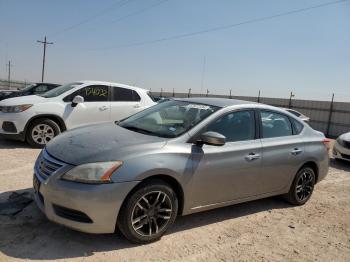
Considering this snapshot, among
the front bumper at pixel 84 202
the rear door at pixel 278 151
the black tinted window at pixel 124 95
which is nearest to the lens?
the front bumper at pixel 84 202

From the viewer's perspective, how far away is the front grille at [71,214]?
3737mm

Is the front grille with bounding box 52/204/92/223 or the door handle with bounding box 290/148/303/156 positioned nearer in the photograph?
the front grille with bounding box 52/204/92/223

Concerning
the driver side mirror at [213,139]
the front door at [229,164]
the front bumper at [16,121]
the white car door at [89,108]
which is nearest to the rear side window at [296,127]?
the front door at [229,164]

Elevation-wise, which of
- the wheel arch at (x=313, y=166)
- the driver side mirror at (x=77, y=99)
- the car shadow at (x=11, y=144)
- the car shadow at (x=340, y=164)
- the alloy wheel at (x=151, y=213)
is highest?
the driver side mirror at (x=77, y=99)

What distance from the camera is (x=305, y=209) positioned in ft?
19.6

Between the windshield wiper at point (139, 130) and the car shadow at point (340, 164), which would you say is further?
the car shadow at point (340, 164)

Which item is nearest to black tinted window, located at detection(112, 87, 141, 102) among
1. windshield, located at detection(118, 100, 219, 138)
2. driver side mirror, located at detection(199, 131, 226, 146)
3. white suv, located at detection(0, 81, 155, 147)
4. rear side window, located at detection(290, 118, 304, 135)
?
Result: white suv, located at detection(0, 81, 155, 147)

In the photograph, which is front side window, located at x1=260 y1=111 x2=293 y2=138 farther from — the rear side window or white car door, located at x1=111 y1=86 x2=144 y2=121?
white car door, located at x1=111 y1=86 x2=144 y2=121

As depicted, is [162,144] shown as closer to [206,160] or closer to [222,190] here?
[206,160]

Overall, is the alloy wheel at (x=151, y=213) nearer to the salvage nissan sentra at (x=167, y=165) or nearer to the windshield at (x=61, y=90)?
the salvage nissan sentra at (x=167, y=165)

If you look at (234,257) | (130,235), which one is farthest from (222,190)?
(130,235)

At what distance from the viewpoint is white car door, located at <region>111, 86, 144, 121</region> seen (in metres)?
9.61

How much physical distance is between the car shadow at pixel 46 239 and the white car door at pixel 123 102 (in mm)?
4925

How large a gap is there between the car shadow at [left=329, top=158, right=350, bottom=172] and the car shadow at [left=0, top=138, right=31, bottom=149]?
7.70 m
